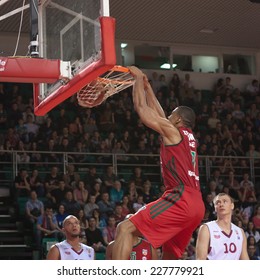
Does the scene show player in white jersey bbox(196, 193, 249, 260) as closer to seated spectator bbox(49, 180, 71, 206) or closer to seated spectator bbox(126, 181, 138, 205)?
seated spectator bbox(49, 180, 71, 206)

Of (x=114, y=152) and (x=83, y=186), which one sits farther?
(x=114, y=152)

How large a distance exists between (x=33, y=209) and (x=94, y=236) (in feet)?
4.37

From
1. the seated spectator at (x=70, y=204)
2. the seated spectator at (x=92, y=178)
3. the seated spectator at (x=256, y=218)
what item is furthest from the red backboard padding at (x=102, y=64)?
the seated spectator at (x=256, y=218)

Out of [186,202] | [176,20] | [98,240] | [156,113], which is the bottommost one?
[98,240]

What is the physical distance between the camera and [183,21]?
17906 mm

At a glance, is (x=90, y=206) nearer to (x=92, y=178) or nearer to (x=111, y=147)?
(x=92, y=178)

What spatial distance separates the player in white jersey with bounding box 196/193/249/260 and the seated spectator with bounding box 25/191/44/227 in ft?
20.4

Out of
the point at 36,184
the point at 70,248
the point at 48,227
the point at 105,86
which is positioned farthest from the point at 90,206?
the point at 105,86

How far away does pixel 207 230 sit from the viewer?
7.31m

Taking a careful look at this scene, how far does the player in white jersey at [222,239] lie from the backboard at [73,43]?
1.92m

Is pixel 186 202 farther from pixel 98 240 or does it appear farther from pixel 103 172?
pixel 103 172

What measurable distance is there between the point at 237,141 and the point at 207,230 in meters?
11.2
